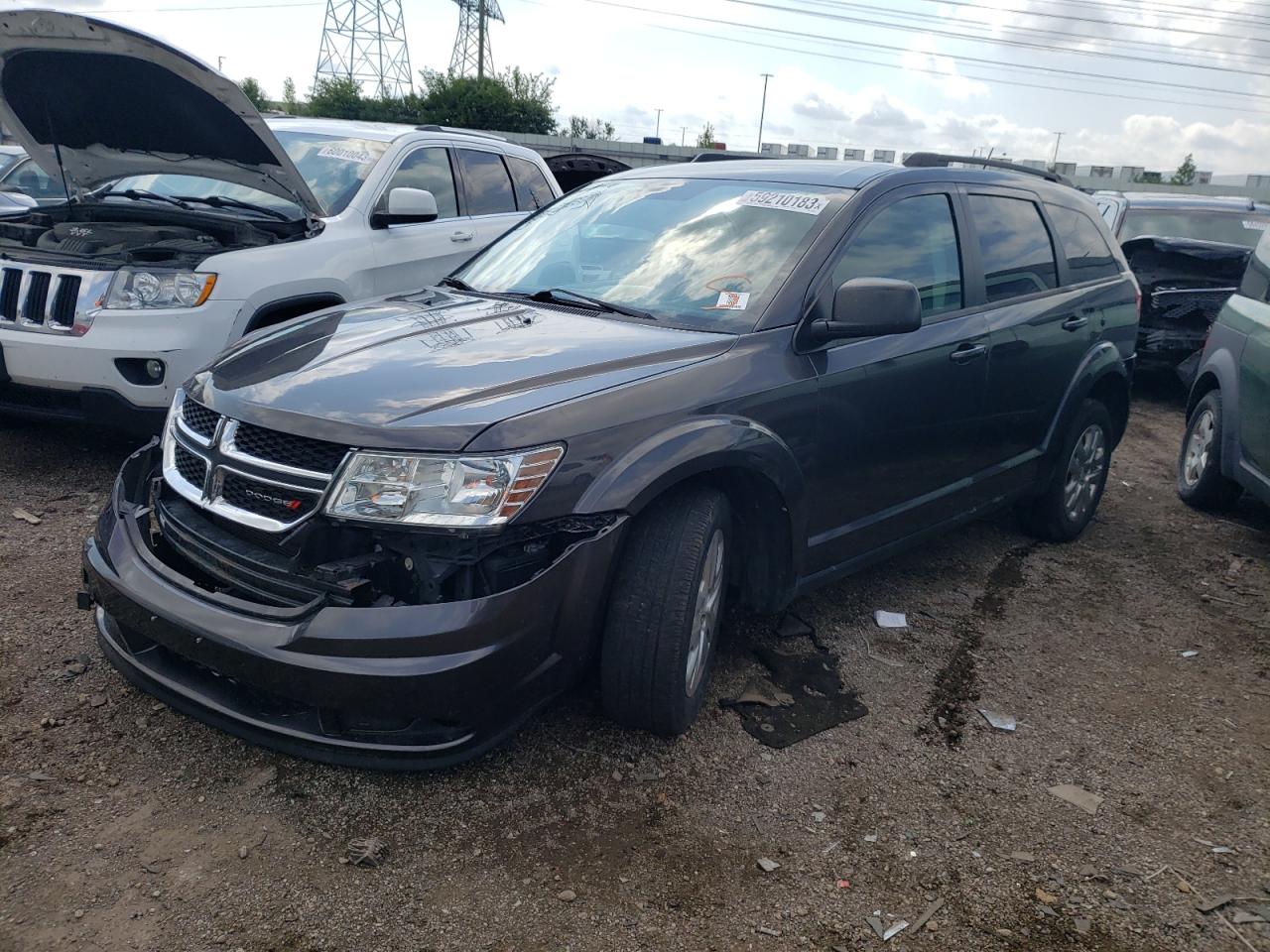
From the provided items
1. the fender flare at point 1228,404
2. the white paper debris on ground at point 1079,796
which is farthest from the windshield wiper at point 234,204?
the fender flare at point 1228,404

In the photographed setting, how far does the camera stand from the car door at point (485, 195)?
6.64 metres

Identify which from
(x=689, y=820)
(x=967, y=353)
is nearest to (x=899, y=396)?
(x=967, y=353)

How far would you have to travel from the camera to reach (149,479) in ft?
10.3

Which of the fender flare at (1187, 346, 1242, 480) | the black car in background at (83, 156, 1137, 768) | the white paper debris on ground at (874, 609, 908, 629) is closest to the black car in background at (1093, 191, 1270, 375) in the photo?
the fender flare at (1187, 346, 1242, 480)

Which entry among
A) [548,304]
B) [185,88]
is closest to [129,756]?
[548,304]

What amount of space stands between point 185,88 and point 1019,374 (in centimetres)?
417

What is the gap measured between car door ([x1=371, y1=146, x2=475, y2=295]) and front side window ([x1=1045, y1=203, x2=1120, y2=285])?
355cm

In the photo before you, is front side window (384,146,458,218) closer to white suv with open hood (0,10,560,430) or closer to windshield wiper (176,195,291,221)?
white suv with open hood (0,10,560,430)

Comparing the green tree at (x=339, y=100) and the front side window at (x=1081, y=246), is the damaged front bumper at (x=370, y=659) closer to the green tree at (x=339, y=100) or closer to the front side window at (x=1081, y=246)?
the front side window at (x=1081, y=246)

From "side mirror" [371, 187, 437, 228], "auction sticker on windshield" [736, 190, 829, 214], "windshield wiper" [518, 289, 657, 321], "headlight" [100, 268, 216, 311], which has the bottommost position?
"headlight" [100, 268, 216, 311]

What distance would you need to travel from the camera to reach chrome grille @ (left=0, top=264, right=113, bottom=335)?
15.0ft

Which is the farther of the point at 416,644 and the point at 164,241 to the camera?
the point at 164,241

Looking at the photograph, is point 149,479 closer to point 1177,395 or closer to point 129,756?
point 129,756

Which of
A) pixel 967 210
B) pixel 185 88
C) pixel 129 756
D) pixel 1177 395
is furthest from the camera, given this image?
pixel 1177 395
